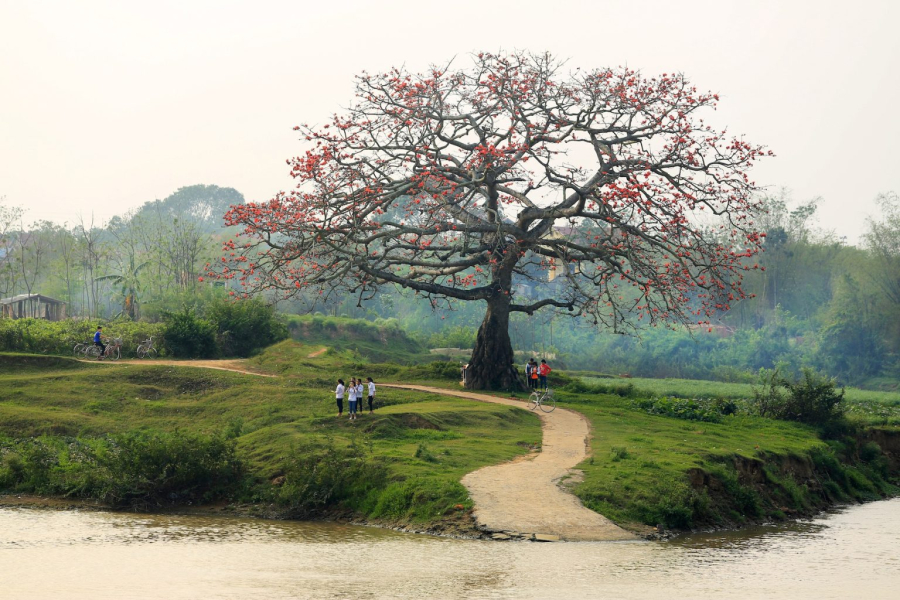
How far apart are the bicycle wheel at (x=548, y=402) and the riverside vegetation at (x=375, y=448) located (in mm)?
817

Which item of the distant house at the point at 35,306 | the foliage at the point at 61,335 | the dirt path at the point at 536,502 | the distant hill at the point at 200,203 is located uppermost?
the distant hill at the point at 200,203

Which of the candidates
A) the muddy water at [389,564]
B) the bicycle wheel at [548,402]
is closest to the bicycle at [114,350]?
the bicycle wheel at [548,402]

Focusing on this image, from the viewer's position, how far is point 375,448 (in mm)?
20531

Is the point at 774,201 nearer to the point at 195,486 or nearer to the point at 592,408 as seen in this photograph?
the point at 592,408

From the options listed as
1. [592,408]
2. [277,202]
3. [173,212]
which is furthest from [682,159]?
[173,212]

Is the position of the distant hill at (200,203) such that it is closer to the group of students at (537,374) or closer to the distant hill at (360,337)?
the distant hill at (360,337)

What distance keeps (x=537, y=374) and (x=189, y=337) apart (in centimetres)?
1388

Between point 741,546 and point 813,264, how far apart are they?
55855 mm

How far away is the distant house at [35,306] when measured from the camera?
191 feet

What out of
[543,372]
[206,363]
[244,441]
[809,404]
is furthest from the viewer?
[206,363]

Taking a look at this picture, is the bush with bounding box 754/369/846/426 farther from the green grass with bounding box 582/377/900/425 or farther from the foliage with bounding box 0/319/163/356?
the foliage with bounding box 0/319/163/356

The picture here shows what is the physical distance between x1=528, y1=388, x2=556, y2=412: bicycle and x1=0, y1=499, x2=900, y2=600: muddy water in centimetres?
994

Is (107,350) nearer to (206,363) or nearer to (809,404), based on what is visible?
(206,363)

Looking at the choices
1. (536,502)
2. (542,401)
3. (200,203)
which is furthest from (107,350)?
(200,203)
